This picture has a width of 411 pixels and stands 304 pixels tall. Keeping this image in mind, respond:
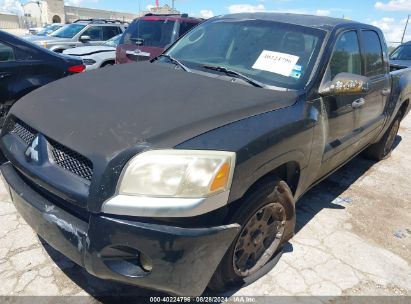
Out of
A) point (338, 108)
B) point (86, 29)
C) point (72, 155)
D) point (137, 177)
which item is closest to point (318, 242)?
point (338, 108)

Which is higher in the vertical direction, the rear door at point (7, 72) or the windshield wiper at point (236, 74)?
the windshield wiper at point (236, 74)

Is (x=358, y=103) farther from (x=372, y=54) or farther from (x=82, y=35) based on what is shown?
(x=82, y=35)

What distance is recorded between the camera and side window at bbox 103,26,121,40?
463 inches

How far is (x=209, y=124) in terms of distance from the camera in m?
1.97

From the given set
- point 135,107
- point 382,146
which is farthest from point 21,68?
point 382,146

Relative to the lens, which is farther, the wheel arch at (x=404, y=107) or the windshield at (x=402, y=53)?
the windshield at (x=402, y=53)

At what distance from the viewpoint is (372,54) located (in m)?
3.77

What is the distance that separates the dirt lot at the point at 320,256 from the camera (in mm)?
2426

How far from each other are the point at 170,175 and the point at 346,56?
2.24m

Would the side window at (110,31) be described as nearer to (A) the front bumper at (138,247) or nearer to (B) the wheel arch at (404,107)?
(B) the wheel arch at (404,107)

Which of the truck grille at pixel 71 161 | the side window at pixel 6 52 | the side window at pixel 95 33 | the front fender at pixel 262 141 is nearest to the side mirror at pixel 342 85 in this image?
the front fender at pixel 262 141

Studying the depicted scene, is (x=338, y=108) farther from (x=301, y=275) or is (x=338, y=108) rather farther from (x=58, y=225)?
(x=58, y=225)

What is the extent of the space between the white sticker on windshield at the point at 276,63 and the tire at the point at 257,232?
0.89m

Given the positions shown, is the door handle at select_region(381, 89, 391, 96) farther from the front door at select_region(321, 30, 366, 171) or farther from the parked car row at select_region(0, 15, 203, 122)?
the parked car row at select_region(0, 15, 203, 122)
